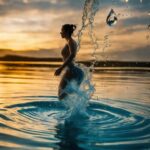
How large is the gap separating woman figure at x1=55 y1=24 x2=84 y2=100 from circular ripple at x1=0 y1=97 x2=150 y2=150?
3.61 feet

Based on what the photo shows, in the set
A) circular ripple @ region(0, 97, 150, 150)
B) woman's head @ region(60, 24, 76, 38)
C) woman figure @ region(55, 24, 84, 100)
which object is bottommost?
circular ripple @ region(0, 97, 150, 150)

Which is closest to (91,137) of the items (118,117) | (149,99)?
(118,117)

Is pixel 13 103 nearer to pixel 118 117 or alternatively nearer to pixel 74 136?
pixel 118 117

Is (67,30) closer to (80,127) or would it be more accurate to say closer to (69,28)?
(69,28)

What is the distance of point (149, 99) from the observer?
1720 cm

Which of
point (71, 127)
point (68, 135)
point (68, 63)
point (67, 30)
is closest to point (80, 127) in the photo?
point (71, 127)

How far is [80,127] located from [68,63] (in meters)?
2.23

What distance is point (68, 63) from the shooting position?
37.1ft

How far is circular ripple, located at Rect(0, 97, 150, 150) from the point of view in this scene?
8383 millimetres

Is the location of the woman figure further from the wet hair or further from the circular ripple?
the circular ripple

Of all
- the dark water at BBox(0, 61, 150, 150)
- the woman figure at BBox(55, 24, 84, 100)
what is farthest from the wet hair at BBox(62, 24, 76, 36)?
the dark water at BBox(0, 61, 150, 150)

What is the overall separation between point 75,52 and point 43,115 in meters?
2.31

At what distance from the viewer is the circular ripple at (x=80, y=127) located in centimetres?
838

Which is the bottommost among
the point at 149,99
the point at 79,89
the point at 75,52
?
the point at 149,99
